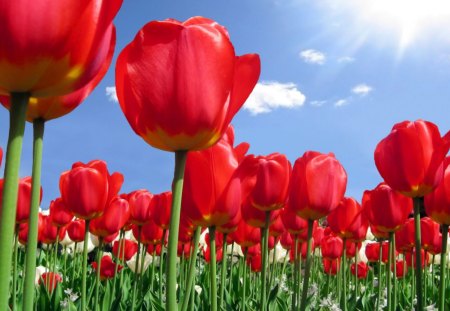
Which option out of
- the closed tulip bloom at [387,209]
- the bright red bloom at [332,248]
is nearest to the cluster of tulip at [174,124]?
the closed tulip bloom at [387,209]

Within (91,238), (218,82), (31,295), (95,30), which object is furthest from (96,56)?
(91,238)

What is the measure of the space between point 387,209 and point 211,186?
7.42ft

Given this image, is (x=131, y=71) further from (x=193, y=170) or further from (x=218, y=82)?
(x=193, y=170)

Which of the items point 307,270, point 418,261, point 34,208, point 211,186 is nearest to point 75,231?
point 307,270

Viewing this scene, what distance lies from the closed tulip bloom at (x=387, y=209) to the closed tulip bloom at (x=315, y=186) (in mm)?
780

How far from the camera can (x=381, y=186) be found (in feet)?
13.6

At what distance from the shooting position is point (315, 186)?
3.12 meters

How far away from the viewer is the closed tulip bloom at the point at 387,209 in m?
3.90

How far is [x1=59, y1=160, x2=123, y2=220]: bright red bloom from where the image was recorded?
3277mm

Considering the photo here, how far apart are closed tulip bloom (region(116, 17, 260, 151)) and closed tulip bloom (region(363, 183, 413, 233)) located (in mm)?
2666

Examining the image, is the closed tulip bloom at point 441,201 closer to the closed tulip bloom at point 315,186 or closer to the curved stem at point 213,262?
the closed tulip bloom at point 315,186

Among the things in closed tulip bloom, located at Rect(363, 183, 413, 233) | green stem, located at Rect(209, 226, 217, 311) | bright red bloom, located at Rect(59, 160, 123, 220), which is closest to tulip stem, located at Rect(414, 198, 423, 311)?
green stem, located at Rect(209, 226, 217, 311)

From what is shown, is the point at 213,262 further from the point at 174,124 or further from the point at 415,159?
the point at 415,159

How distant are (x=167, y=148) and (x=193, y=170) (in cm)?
51
